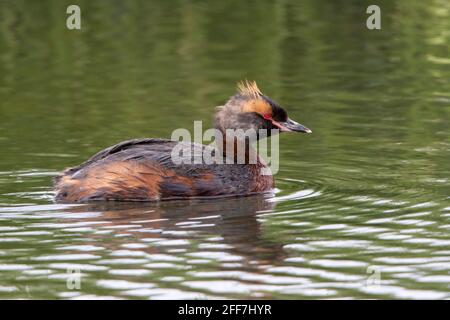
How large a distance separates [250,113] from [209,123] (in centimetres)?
310

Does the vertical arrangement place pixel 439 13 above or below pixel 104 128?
above

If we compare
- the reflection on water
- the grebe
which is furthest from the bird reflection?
the grebe

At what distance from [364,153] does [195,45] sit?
25.6 ft

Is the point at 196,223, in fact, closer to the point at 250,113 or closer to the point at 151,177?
the point at 151,177

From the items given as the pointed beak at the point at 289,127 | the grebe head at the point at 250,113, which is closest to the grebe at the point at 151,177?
the grebe head at the point at 250,113

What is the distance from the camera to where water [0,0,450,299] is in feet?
28.4

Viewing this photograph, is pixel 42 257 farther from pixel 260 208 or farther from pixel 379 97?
pixel 379 97

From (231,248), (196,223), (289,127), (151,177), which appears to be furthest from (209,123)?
(231,248)

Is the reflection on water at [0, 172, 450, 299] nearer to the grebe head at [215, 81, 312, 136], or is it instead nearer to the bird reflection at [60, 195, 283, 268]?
the bird reflection at [60, 195, 283, 268]

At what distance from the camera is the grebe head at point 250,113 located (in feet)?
38.8

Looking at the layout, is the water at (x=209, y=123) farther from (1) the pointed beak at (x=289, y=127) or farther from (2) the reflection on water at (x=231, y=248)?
(1) the pointed beak at (x=289, y=127)

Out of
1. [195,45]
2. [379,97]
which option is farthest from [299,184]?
[195,45]

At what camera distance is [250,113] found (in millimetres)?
11812

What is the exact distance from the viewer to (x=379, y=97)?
16391mm
